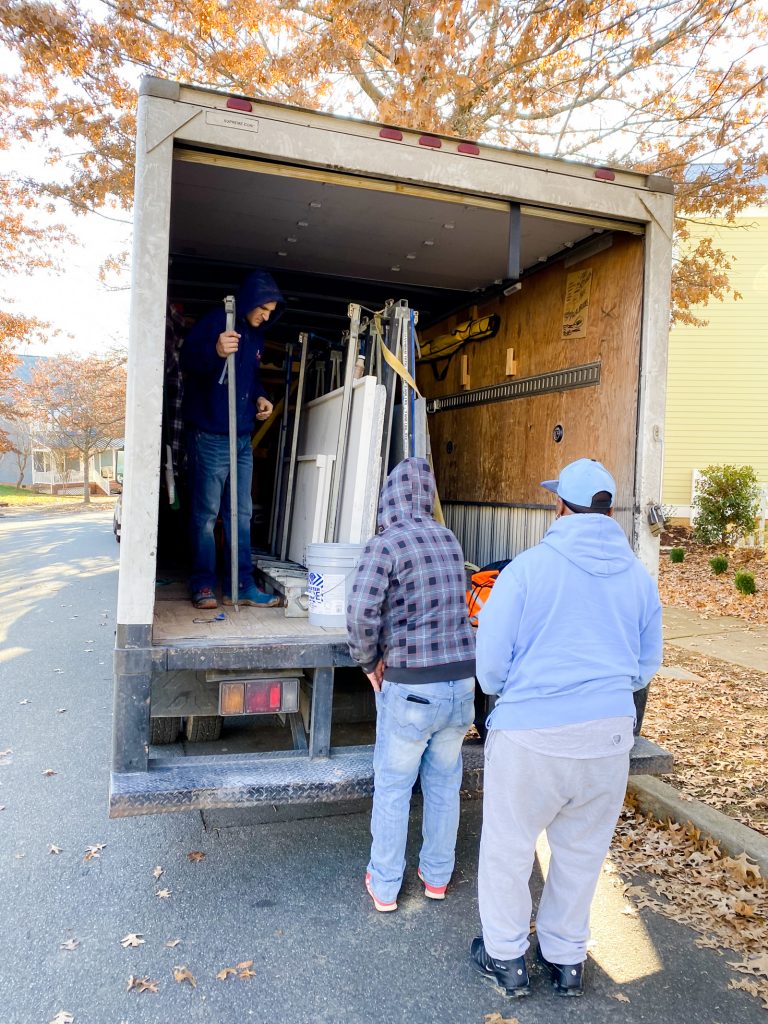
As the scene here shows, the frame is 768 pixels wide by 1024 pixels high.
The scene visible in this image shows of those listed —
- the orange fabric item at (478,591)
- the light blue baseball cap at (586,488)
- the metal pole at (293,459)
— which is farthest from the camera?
the metal pole at (293,459)

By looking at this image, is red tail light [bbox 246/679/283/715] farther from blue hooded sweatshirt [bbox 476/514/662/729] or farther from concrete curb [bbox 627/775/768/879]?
concrete curb [bbox 627/775/768/879]

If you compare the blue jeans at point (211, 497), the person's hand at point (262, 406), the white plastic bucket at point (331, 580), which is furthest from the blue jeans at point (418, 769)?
the person's hand at point (262, 406)

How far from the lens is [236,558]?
4277mm

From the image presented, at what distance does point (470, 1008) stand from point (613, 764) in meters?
0.94

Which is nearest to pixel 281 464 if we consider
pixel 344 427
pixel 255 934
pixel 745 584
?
pixel 344 427

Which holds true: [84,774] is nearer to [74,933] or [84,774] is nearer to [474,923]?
[74,933]

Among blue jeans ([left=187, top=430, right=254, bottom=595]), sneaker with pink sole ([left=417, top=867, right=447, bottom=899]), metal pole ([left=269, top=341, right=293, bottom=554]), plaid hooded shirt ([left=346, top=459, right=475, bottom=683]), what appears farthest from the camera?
metal pole ([left=269, top=341, right=293, bottom=554])

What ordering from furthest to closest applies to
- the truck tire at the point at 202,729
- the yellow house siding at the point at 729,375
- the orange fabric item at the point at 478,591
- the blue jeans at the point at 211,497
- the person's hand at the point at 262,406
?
1. the yellow house siding at the point at 729,375
2. the person's hand at the point at 262,406
3. the blue jeans at the point at 211,497
4. the truck tire at the point at 202,729
5. the orange fabric item at the point at 478,591

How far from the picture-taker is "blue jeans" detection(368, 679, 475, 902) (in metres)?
3.01

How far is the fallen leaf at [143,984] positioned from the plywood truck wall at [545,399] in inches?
110

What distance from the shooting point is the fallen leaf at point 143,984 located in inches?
105

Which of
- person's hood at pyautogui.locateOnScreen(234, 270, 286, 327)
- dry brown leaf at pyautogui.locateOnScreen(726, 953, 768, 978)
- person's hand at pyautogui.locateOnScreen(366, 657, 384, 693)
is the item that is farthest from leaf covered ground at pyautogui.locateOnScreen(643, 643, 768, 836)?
person's hood at pyautogui.locateOnScreen(234, 270, 286, 327)

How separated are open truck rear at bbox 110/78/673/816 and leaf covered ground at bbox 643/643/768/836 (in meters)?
0.99

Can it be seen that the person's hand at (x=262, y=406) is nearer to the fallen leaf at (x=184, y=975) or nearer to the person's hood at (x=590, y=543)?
the person's hood at (x=590, y=543)
